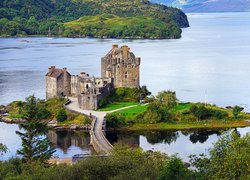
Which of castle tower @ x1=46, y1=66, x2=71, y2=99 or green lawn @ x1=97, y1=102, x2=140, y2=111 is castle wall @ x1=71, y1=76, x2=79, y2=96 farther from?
green lawn @ x1=97, y1=102, x2=140, y2=111

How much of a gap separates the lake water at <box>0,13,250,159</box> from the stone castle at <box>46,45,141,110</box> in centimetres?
731

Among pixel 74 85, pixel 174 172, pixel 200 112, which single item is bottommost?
pixel 200 112

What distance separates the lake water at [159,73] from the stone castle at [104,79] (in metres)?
7.31

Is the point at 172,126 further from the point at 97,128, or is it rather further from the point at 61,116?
the point at 61,116

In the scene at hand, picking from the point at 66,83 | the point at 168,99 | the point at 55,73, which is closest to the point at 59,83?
the point at 66,83

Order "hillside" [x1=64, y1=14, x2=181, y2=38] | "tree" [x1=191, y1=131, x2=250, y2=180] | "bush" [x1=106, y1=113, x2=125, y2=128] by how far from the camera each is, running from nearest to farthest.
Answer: "tree" [x1=191, y1=131, x2=250, y2=180], "bush" [x1=106, y1=113, x2=125, y2=128], "hillside" [x1=64, y1=14, x2=181, y2=38]

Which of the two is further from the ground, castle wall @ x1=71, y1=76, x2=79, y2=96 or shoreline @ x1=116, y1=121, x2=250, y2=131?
castle wall @ x1=71, y1=76, x2=79, y2=96

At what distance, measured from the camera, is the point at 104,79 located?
59531mm

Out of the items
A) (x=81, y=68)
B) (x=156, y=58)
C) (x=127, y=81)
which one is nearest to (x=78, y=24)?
(x=156, y=58)

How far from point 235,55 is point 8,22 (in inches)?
3511

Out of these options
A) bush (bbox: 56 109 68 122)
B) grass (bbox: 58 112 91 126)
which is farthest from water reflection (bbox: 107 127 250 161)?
bush (bbox: 56 109 68 122)

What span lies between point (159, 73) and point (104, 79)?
96.0 feet

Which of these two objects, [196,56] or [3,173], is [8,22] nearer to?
[196,56]

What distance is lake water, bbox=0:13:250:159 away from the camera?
153 ft
